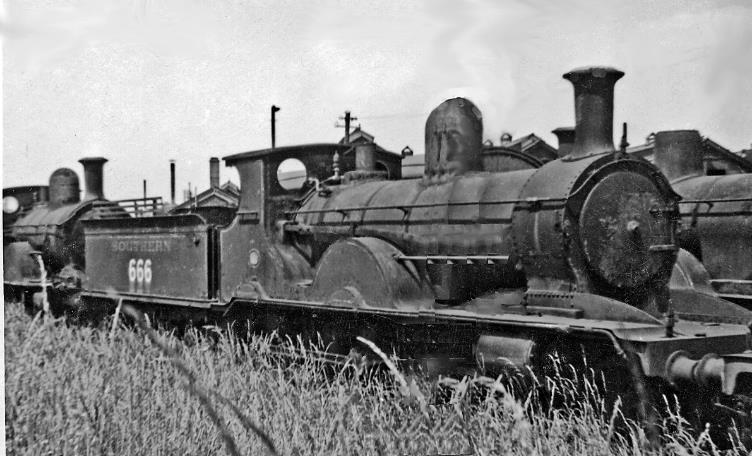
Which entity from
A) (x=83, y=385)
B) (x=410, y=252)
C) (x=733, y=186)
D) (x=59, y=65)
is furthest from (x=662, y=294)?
(x=59, y=65)

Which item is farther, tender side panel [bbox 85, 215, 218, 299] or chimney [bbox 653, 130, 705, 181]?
chimney [bbox 653, 130, 705, 181]

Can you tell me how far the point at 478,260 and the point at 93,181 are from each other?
267 inches

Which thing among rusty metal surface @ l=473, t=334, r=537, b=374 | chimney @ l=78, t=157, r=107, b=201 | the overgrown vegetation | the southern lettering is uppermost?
chimney @ l=78, t=157, r=107, b=201

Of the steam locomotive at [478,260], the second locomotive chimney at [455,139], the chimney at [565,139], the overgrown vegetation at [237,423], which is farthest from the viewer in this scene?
the chimney at [565,139]

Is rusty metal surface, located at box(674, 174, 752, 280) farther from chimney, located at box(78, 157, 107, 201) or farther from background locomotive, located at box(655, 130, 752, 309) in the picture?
chimney, located at box(78, 157, 107, 201)

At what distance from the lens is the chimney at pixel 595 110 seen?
4773 millimetres

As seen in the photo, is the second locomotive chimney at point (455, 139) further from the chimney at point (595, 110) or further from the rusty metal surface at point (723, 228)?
the rusty metal surface at point (723, 228)

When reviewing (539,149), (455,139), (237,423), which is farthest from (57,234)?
(237,423)

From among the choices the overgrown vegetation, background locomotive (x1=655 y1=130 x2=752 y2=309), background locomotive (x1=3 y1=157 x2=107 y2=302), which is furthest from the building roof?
background locomotive (x1=3 y1=157 x2=107 y2=302)

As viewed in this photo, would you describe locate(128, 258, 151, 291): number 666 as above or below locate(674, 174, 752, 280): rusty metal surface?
below

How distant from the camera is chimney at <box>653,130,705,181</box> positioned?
7414 millimetres

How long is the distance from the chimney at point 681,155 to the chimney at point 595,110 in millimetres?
2880

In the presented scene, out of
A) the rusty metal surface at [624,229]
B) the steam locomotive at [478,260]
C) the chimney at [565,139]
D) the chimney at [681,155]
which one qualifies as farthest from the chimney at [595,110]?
the chimney at [681,155]

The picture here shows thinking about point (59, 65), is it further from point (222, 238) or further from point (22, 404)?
point (222, 238)
